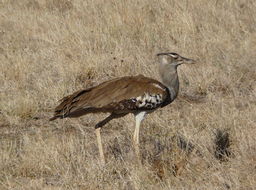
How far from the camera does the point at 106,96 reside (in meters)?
5.14

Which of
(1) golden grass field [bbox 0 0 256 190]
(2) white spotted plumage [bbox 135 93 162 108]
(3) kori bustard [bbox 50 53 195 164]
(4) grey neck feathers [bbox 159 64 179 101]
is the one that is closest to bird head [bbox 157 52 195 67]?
(4) grey neck feathers [bbox 159 64 179 101]

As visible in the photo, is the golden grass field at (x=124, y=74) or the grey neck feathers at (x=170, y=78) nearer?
the golden grass field at (x=124, y=74)

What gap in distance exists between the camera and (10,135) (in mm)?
6469

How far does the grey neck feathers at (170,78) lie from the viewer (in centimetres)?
543

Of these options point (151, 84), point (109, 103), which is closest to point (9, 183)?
point (109, 103)

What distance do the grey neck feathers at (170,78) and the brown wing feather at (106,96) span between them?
12cm

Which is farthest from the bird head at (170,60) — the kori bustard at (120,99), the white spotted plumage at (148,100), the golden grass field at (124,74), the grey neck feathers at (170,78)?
the golden grass field at (124,74)

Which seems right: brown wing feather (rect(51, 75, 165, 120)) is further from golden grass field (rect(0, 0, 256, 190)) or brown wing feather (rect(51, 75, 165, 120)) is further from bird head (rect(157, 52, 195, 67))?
golden grass field (rect(0, 0, 256, 190))

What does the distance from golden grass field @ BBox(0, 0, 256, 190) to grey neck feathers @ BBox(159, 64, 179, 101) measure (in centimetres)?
47

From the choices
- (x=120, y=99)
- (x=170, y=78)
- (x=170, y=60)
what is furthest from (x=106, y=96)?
(x=170, y=60)

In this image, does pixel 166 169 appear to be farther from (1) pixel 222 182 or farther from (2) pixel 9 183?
(2) pixel 9 183

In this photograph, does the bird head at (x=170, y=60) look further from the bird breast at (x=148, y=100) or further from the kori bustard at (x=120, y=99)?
the bird breast at (x=148, y=100)

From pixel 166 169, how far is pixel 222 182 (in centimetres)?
56

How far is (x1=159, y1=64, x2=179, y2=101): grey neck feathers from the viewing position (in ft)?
17.8
